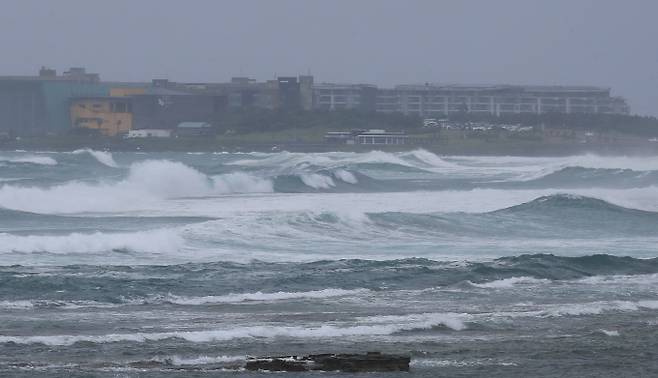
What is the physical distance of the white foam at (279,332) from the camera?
15328 mm

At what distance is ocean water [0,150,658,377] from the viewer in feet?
48.7

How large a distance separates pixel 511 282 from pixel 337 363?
727cm

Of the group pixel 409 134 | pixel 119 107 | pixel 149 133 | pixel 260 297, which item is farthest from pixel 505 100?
pixel 260 297

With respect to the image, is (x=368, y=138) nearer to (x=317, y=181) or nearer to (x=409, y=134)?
(x=409, y=134)

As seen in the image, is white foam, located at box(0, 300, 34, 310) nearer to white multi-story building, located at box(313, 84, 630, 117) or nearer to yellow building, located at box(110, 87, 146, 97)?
yellow building, located at box(110, 87, 146, 97)

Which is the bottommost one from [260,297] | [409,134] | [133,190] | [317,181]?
[409,134]

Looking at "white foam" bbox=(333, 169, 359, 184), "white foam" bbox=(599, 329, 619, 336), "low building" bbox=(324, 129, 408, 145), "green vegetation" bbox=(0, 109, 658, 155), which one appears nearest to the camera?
"white foam" bbox=(599, 329, 619, 336)

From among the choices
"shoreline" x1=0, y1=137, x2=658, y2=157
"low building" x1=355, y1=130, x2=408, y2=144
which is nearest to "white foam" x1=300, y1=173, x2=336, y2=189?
"shoreline" x1=0, y1=137, x2=658, y2=157

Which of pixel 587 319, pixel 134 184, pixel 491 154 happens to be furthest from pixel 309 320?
pixel 491 154

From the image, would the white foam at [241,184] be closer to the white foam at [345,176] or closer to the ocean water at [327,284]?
the white foam at [345,176]

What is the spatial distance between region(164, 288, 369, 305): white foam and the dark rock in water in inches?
170

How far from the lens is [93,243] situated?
2509 cm

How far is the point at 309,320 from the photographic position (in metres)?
17.0

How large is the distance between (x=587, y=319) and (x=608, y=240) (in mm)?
12026
